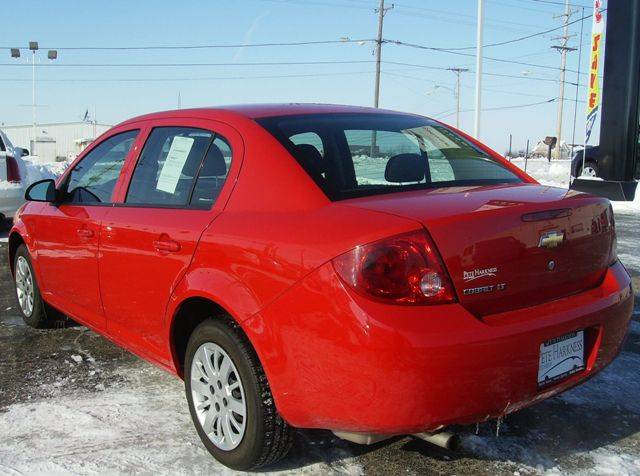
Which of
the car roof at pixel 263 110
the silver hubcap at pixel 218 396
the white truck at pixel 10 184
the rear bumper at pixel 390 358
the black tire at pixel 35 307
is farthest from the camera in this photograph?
the white truck at pixel 10 184

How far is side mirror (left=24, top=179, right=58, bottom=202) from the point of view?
4.00 metres

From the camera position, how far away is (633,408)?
3.39 m

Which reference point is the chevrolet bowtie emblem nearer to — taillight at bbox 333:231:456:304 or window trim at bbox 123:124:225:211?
taillight at bbox 333:231:456:304

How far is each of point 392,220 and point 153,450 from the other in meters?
1.59

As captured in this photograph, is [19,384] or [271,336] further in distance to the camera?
[19,384]

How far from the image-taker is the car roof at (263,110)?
3081 millimetres

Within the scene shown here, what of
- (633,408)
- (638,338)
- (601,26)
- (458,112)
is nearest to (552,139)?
(601,26)

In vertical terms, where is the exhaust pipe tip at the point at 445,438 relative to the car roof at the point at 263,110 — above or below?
below

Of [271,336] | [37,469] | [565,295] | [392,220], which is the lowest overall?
[37,469]

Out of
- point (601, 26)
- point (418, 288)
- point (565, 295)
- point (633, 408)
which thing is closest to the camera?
point (418, 288)

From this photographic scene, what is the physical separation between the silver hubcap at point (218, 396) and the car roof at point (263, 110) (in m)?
1.11

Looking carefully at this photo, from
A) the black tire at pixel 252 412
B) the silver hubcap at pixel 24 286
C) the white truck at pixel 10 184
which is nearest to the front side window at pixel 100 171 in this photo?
the silver hubcap at pixel 24 286

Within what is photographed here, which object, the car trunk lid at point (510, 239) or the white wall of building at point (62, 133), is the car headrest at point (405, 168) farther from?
the white wall of building at point (62, 133)

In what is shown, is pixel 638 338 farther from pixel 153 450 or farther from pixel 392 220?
pixel 153 450
